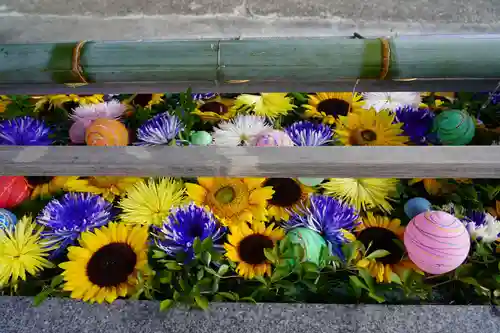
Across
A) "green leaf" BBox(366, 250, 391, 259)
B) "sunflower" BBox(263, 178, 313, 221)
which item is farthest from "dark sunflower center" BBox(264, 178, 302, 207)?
"green leaf" BBox(366, 250, 391, 259)

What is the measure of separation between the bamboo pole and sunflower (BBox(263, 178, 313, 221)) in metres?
0.24

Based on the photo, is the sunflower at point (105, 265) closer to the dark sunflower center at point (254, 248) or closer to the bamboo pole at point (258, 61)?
the dark sunflower center at point (254, 248)

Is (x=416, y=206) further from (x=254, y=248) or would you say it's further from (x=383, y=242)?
(x=254, y=248)

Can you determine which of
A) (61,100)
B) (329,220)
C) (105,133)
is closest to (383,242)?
(329,220)

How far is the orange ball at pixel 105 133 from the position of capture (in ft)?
3.76

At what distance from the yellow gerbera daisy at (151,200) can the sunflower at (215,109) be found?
0.24m

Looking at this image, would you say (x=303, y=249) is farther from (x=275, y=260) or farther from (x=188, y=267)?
(x=188, y=267)

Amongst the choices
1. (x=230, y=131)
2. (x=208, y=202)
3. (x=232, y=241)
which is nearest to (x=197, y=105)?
(x=230, y=131)

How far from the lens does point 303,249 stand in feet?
3.13

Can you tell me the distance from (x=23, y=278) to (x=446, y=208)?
869mm

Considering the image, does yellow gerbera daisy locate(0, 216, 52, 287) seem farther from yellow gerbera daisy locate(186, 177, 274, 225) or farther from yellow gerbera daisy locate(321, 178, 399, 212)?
yellow gerbera daisy locate(321, 178, 399, 212)

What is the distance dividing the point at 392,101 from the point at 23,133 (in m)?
0.93

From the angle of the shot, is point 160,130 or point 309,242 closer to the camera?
point 309,242

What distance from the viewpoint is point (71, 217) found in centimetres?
105
